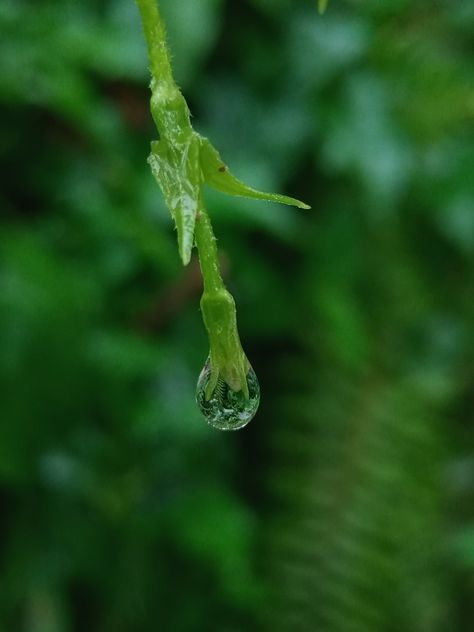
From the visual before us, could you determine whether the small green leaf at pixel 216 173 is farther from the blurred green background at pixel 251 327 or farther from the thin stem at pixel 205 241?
the blurred green background at pixel 251 327

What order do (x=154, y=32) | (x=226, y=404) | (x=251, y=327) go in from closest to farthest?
(x=154, y=32), (x=226, y=404), (x=251, y=327)

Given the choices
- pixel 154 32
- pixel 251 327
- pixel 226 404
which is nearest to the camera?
pixel 154 32

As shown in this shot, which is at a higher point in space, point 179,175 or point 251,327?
point 251,327

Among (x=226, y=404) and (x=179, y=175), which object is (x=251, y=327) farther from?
(x=179, y=175)

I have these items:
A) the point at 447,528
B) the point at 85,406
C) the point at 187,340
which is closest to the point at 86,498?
the point at 85,406

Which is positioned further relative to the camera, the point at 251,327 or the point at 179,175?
the point at 251,327

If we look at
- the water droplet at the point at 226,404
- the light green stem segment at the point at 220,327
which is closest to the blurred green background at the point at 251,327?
the water droplet at the point at 226,404

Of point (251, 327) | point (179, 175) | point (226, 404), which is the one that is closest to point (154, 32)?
point (179, 175)

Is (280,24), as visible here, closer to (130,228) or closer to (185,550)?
(130,228)

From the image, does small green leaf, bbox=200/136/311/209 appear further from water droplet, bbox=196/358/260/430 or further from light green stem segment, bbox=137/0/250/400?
water droplet, bbox=196/358/260/430
